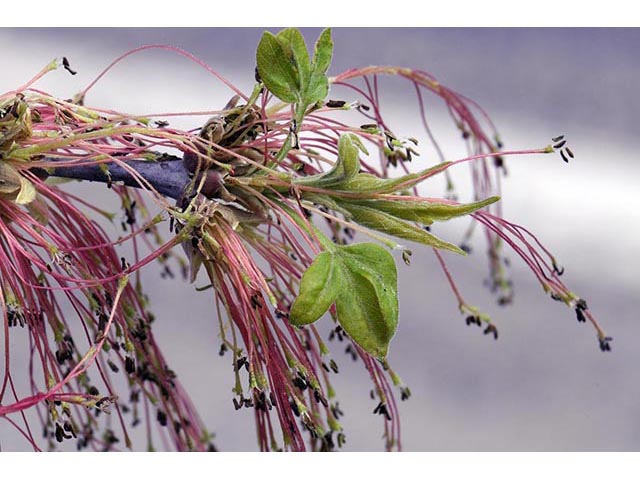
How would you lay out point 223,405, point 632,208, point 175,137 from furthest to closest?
point 632,208
point 223,405
point 175,137

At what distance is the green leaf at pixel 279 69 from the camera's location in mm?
365

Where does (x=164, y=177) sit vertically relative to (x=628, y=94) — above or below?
below

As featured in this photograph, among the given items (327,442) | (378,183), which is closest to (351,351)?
(327,442)

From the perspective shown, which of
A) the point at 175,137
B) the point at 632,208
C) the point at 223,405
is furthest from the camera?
the point at 632,208

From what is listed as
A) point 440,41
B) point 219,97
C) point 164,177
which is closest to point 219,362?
point 219,97

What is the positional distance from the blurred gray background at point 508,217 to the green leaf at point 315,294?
2.11 ft

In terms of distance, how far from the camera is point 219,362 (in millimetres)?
991

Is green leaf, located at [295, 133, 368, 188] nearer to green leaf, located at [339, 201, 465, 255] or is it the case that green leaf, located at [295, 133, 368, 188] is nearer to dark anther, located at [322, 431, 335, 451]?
green leaf, located at [339, 201, 465, 255]

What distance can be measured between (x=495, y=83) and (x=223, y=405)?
21.6 inches

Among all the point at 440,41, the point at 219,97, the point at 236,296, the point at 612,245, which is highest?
the point at 440,41

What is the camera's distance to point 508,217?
1.05 meters

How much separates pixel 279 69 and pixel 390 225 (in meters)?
Result: 0.08

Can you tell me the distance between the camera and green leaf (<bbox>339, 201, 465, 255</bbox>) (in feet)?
1.19

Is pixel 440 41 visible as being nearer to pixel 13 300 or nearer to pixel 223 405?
pixel 223 405
